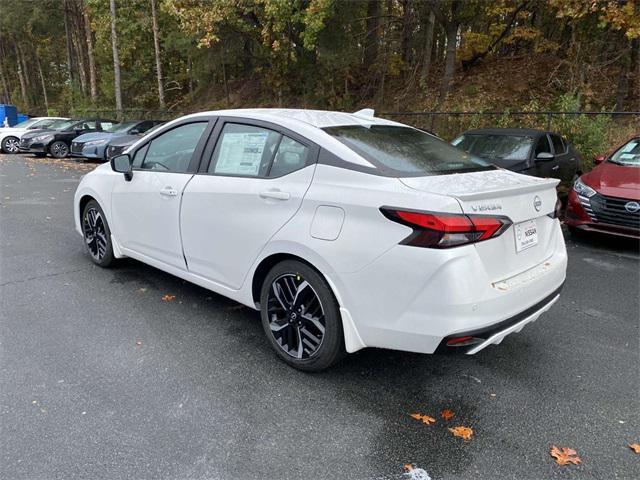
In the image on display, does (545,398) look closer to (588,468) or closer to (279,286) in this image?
(588,468)

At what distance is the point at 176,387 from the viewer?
295 cm

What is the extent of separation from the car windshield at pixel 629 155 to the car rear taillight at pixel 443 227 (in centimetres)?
534

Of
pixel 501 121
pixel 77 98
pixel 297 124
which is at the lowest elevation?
pixel 77 98

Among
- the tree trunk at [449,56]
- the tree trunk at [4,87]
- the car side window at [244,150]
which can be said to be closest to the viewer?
the car side window at [244,150]

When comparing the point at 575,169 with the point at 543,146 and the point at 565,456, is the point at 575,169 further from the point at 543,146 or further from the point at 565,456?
the point at 565,456

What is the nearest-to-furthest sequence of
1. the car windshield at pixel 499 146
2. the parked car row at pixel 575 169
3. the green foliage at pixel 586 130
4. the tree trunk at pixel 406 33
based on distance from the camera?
the parked car row at pixel 575 169
the car windshield at pixel 499 146
the green foliage at pixel 586 130
the tree trunk at pixel 406 33

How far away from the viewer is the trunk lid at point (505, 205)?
2561mm

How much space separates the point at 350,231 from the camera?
2695mm

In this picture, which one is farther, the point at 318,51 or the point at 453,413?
the point at 318,51

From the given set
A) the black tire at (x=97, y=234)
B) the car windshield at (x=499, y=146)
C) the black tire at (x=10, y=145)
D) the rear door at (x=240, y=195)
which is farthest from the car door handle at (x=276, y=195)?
the black tire at (x=10, y=145)

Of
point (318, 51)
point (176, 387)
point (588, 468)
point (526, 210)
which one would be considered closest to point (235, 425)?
point (176, 387)

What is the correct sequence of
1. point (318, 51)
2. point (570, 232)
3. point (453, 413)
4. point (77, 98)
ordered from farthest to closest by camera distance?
1. point (77, 98)
2. point (318, 51)
3. point (570, 232)
4. point (453, 413)

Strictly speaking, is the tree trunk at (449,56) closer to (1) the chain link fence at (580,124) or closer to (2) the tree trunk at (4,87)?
(1) the chain link fence at (580,124)

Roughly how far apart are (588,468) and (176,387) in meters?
2.27
